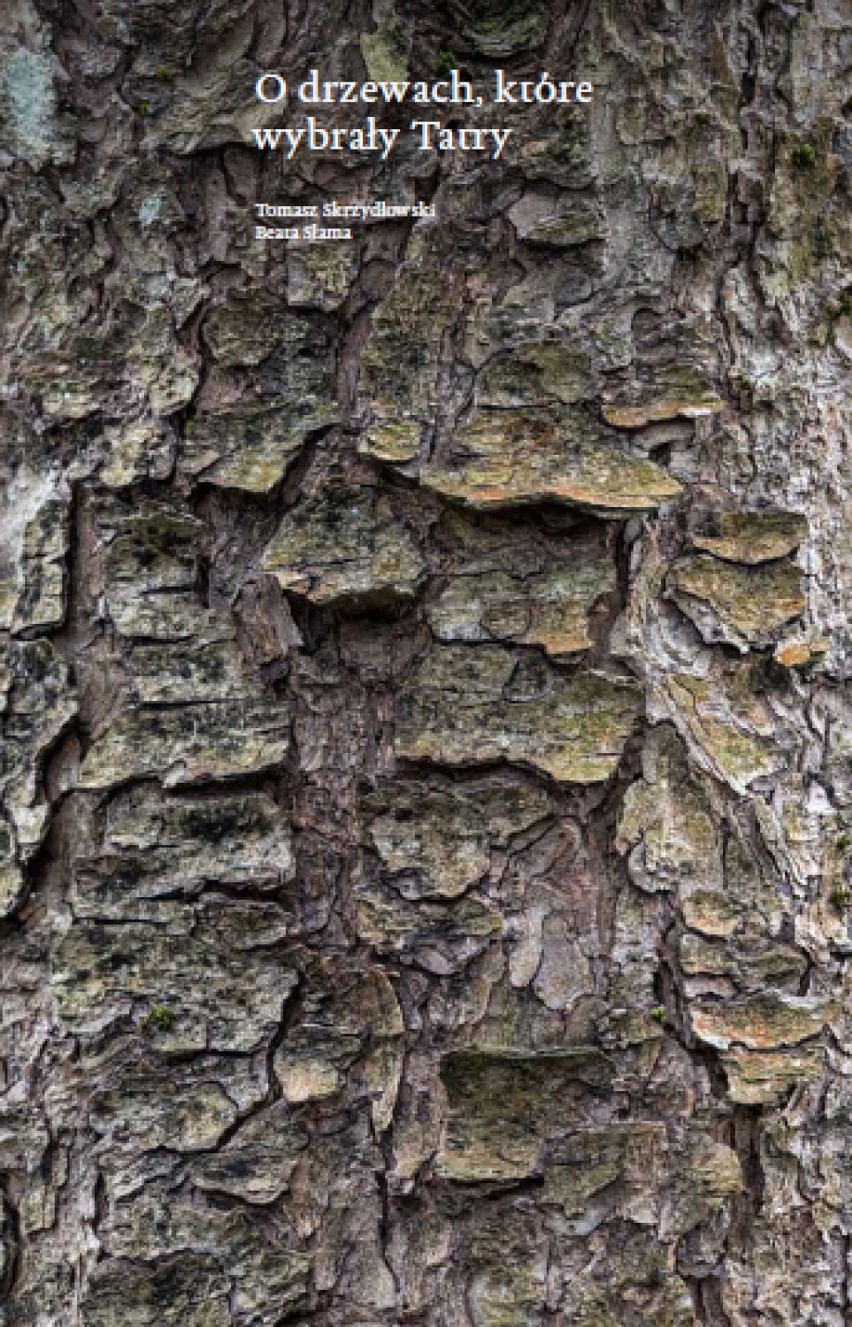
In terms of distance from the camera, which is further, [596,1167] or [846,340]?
[846,340]

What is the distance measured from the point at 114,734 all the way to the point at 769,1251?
654mm

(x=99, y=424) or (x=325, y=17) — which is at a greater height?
(x=325, y=17)

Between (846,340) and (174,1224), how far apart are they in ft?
2.98

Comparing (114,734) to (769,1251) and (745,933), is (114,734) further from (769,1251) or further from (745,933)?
(769,1251)

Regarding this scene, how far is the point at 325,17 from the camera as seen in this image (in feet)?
3.70

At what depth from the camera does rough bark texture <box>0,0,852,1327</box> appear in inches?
41.1

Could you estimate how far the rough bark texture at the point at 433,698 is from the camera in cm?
104

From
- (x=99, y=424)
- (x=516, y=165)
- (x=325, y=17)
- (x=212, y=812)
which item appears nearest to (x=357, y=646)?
(x=212, y=812)

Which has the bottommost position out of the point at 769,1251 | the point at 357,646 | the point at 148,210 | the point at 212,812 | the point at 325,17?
the point at 769,1251

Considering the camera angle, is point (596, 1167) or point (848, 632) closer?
point (596, 1167)

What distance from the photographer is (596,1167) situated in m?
1.02

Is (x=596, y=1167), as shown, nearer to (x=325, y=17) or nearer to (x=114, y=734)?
(x=114, y=734)

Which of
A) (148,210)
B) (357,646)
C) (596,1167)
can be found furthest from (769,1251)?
→ (148,210)

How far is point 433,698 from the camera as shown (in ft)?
3.48
